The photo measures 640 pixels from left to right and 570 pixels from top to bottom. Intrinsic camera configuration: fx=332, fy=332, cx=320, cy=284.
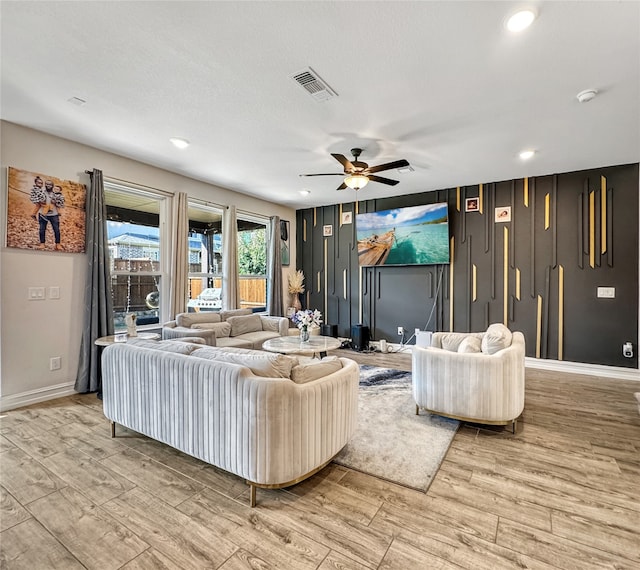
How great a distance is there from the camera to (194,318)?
4461mm

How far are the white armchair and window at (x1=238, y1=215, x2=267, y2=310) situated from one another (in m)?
4.11

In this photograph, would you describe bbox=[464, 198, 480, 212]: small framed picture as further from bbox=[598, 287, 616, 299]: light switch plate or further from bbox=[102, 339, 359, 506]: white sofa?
bbox=[102, 339, 359, 506]: white sofa

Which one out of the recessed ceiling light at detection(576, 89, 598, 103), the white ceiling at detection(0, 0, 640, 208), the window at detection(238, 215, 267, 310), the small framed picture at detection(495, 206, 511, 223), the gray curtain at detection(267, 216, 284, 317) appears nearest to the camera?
the white ceiling at detection(0, 0, 640, 208)

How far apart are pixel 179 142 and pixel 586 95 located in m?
3.85

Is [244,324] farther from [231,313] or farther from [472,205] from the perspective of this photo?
[472,205]

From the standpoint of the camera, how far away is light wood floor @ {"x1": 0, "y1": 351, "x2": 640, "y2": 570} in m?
1.55

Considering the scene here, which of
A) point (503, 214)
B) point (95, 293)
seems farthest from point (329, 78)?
point (503, 214)

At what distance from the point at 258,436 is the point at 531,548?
1.43 meters

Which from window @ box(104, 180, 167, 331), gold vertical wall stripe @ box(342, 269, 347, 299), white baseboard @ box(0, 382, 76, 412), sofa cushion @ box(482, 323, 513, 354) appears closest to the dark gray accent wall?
gold vertical wall stripe @ box(342, 269, 347, 299)

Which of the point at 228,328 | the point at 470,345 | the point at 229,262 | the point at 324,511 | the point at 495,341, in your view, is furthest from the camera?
the point at 229,262

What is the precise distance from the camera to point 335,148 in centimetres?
383

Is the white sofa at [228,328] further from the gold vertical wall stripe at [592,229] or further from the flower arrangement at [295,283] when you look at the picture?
the gold vertical wall stripe at [592,229]

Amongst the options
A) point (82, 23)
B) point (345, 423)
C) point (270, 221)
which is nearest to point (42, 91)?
point (82, 23)

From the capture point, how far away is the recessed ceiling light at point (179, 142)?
11.9 ft
